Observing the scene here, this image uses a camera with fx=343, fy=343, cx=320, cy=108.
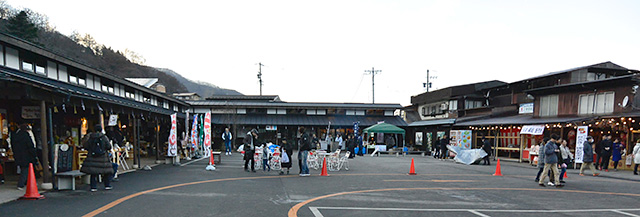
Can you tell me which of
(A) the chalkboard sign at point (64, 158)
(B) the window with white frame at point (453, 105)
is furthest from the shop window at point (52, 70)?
(B) the window with white frame at point (453, 105)

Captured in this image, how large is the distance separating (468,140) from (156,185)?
65.3 ft

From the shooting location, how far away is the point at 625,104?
15891 mm

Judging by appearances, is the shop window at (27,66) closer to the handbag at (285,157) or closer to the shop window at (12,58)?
the shop window at (12,58)

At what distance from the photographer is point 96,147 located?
26.5 ft

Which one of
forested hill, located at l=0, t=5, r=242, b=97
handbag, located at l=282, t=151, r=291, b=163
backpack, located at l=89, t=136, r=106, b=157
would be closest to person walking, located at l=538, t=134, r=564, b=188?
handbag, located at l=282, t=151, r=291, b=163

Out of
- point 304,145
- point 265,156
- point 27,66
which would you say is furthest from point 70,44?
point 304,145

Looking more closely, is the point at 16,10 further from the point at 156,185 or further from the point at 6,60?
the point at 156,185

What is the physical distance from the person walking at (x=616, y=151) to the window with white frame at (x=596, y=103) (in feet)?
6.81

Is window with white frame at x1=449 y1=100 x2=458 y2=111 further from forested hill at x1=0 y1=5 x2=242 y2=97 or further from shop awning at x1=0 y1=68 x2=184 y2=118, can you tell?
forested hill at x1=0 y1=5 x2=242 y2=97

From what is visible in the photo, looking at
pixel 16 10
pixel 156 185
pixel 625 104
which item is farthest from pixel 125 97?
pixel 16 10

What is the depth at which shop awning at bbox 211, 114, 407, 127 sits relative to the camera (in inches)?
1209

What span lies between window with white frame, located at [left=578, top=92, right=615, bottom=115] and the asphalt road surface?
7761 millimetres

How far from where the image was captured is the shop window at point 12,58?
34.5 ft

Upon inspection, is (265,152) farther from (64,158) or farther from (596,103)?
(596,103)
